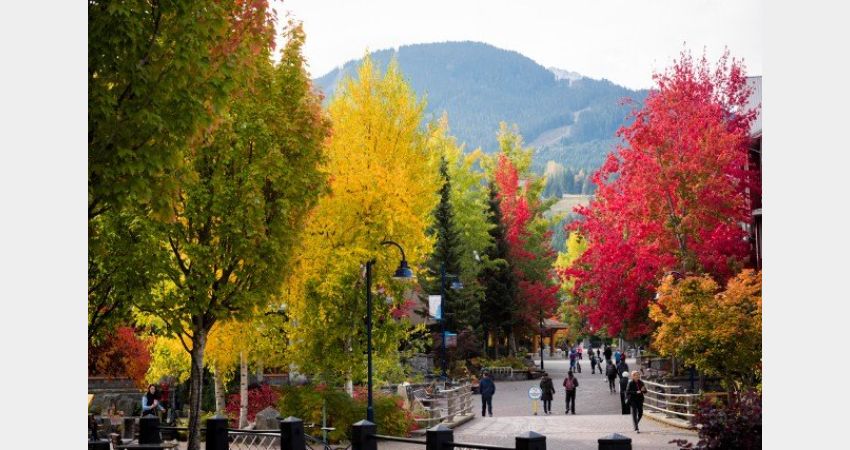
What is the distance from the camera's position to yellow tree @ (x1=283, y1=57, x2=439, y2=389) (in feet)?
85.4

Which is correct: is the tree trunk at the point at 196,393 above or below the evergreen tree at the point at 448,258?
below

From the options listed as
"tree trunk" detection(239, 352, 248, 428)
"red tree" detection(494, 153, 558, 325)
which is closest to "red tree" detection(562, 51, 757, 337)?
"tree trunk" detection(239, 352, 248, 428)

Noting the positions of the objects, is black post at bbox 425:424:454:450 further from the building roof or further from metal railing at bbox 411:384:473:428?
the building roof

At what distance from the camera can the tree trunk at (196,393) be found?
1788cm

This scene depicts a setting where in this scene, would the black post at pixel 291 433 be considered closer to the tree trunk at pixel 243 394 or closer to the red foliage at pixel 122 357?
the tree trunk at pixel 243 394

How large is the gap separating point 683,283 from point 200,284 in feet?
43.7

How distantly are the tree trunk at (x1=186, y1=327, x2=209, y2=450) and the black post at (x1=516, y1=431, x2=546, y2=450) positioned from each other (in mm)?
8493

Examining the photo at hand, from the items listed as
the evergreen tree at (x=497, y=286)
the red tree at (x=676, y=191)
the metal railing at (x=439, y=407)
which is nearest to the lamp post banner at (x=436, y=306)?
the metal railing at (x=439, y=407)

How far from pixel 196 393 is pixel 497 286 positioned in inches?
1642

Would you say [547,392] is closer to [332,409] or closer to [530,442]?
[332,409]

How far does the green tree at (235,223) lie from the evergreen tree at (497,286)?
39.3 metres

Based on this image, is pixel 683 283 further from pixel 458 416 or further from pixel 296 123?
pixel 296 123

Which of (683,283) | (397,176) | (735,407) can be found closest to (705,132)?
(683,283)

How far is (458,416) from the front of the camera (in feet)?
111
